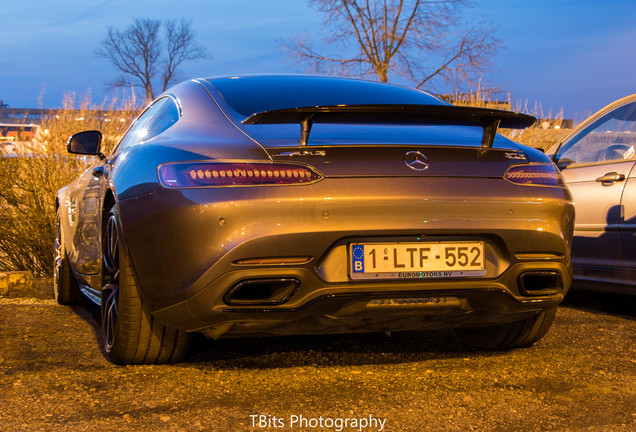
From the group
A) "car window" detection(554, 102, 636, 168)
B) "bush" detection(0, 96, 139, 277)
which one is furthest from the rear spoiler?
"bush" detection(0, 96, 139, 277)

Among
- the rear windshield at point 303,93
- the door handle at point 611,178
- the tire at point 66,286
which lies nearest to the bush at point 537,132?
the door handle at point 611,178

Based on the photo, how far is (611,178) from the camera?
16.3ft

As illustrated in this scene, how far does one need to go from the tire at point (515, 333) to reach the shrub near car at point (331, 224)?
0.38m

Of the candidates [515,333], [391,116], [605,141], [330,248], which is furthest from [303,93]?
[605,141]

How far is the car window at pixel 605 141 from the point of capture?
17.2ft

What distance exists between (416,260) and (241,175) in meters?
0.76

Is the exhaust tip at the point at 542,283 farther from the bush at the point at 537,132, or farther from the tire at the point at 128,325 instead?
the bush at the point at 537,132

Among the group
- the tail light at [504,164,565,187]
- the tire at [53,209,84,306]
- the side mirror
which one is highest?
the tail light at [504,164,565,187]

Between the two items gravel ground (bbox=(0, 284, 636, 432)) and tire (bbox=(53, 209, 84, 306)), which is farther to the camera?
tire (bbox=(53, 209, 84, 306))

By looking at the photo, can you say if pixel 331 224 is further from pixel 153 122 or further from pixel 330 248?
pixel 153 122

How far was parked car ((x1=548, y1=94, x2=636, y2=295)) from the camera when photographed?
190 inches

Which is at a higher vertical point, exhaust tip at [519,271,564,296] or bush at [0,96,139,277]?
exhaust tip at [519,271,564,296]

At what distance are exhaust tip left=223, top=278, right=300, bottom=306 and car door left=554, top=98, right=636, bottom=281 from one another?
112 inches

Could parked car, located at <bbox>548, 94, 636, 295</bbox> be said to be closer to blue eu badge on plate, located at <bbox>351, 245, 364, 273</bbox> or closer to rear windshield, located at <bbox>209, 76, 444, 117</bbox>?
rear windshield, located at <bbox>209, 76, 444, 117</bbox>
